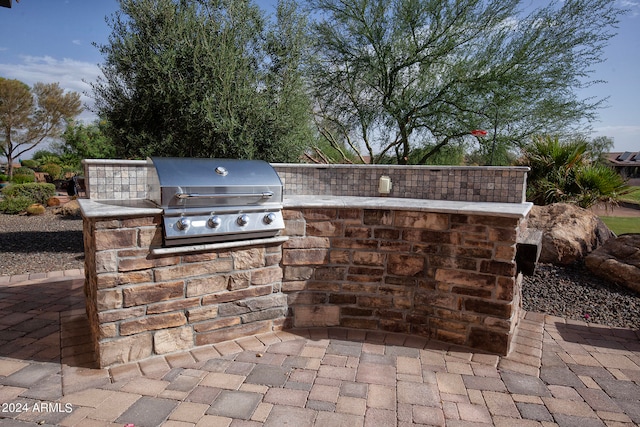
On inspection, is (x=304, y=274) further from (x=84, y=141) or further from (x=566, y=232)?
(x=84, y=141)

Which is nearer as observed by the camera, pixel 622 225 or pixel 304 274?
pixel 304 274

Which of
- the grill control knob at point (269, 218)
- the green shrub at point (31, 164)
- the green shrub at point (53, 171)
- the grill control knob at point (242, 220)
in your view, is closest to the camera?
the grill control knob at point (242, 220)

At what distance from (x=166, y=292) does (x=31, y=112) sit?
3205 centimetres

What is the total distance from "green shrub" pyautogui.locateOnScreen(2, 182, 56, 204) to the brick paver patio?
34.8 feet

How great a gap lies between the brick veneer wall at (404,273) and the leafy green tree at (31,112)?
2925cm

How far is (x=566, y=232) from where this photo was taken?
17.1 feet

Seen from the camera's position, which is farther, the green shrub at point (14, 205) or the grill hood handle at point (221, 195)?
the green shrub at point (14, 205)

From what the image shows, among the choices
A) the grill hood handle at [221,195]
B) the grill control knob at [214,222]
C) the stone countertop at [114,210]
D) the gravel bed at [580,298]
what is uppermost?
the grill hood handle at [221,195]

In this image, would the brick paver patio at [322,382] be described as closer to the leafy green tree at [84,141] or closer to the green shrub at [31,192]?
the green shrub at [31,192]

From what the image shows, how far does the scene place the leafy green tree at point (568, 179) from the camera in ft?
20.2

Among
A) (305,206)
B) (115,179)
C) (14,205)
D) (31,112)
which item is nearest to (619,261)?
(305,206)

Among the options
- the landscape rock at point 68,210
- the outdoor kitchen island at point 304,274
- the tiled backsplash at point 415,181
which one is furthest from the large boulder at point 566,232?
the landscape rock at point 68,210

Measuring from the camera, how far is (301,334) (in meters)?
3.31

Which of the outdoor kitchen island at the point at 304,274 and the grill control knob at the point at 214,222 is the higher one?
the grill control knob at the point at 214,222
